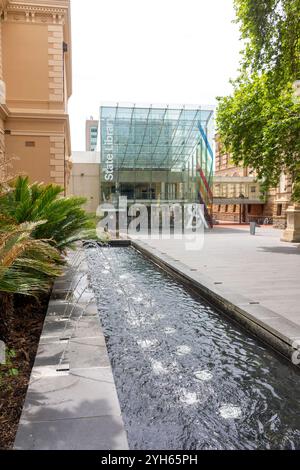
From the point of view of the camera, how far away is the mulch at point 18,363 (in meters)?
3.01

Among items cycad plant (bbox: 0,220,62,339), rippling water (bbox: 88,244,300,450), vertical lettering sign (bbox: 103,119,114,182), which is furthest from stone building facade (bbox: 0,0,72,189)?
cycad plant (bbox: 0,220,62,339)

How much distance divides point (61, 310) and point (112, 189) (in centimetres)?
2816

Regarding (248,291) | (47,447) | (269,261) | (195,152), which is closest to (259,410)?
(47,447)

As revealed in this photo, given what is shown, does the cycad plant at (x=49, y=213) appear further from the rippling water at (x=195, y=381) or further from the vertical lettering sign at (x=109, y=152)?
the vertical lettering sign at (x=109, y=152)

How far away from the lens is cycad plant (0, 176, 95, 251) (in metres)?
6.99

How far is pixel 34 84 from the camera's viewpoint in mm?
20500

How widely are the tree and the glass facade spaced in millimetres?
14322

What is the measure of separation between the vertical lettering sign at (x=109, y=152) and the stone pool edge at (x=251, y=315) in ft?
80.6

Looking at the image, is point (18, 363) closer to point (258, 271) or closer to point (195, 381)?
point (195, 381)

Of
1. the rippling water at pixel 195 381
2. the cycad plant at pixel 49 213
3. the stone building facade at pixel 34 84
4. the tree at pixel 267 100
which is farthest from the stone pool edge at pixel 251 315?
the stone building facade at pixel 34 84

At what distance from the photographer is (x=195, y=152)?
32.9 m

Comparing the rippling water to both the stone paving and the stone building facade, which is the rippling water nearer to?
the stone paving

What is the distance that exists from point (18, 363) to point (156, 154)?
3087 cm

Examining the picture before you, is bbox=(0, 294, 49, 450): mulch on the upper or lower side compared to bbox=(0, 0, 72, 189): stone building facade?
lower
